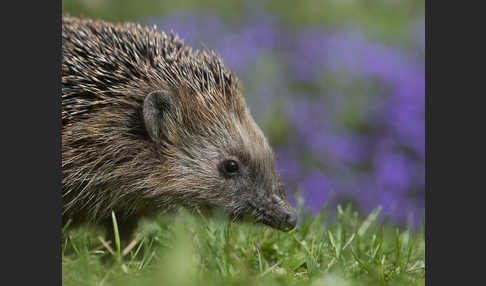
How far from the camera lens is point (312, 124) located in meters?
10.7

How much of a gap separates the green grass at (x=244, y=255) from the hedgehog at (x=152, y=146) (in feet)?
0.89

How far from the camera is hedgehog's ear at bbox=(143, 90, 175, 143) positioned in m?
4.93

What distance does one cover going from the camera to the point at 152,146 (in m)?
5.05

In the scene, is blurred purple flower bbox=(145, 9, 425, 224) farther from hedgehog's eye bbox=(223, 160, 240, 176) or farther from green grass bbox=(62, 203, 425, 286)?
hedgehog's eye bbox=(223, 160, 240, 176)

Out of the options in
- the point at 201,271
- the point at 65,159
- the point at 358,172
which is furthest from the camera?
the point at 358,172

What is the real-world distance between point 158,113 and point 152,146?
11.1 inches

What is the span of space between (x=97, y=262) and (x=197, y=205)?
1.12 metres

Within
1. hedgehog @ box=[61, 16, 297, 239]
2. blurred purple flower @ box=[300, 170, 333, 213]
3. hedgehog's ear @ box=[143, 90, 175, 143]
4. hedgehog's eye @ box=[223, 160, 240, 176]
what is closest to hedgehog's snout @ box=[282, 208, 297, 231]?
hedgehog @ box=[61, 16, 297, 239]

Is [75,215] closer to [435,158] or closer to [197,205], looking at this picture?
[197,205]

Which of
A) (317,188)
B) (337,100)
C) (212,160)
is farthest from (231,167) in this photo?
(337,100)

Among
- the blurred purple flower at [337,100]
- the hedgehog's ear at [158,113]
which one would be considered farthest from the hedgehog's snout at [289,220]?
the blurred purple flower at [337,100]

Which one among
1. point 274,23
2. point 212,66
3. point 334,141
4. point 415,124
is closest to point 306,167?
point 334,141

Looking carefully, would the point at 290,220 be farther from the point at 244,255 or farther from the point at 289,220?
the point at 244,255

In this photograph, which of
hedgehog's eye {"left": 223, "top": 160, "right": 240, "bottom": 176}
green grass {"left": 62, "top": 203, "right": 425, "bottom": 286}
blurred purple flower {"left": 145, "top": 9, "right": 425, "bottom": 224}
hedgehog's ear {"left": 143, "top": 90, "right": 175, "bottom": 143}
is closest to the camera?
green grass {"left": 62, "top": 203, "right": 425, "bottom": 286}
